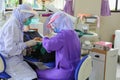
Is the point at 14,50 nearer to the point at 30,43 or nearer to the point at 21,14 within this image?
the point at 30,43

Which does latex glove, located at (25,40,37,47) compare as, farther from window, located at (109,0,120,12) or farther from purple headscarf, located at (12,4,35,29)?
window, located at (109,0,120,12)

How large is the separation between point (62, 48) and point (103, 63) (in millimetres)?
923

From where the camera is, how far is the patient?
215cm

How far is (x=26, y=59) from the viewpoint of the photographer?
7.93 ft

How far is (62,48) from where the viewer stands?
219 cm

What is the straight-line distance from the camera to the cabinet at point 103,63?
2883 millimetres

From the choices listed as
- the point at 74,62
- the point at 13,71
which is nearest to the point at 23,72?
the point at 13,71

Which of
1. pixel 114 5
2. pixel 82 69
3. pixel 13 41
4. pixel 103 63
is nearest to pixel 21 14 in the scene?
pixel 13 41

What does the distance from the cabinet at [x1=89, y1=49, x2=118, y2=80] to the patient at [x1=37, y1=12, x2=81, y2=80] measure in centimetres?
68

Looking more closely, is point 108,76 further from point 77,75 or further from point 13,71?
point 13,71

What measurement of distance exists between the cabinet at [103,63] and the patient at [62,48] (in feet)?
2.24

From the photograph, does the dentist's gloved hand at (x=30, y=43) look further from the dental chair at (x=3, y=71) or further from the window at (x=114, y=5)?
the window at (x=114, y=5)

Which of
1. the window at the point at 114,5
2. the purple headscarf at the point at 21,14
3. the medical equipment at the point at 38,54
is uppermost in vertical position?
the window at the point at 114,5

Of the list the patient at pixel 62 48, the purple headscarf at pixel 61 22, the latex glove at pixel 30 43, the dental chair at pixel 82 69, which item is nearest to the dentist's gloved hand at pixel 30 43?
the latex glove at pixel 30 43
